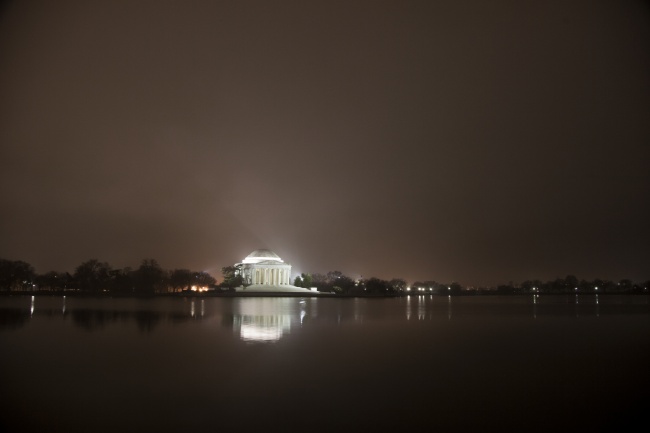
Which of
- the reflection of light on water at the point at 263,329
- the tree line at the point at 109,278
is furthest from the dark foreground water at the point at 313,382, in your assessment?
the tree line at the point at 109,278

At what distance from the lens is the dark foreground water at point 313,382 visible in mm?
13820

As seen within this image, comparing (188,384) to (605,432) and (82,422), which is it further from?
(605,432)

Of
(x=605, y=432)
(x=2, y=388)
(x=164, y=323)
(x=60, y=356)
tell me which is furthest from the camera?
(x=164, y=323)

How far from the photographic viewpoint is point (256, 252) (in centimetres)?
14975

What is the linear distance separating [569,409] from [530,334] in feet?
67.6

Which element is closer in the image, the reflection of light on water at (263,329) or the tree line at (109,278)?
the reflection of light on water at (263,329)

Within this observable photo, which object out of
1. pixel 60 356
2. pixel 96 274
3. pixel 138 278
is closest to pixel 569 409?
pixel 60 356

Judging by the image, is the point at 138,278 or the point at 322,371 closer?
the point at 322,371

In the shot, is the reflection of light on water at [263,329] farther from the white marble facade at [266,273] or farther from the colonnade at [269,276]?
the colonnade at [269,276]

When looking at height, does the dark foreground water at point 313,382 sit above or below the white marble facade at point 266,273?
below

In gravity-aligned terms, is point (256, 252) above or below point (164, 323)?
above

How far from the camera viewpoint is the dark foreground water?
13820 millimetres

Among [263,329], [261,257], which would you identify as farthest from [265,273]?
[263,329]

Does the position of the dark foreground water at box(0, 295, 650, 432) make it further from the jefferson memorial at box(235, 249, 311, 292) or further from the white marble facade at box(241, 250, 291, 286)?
the white marble facade at box(241, 250, 291, 286)
